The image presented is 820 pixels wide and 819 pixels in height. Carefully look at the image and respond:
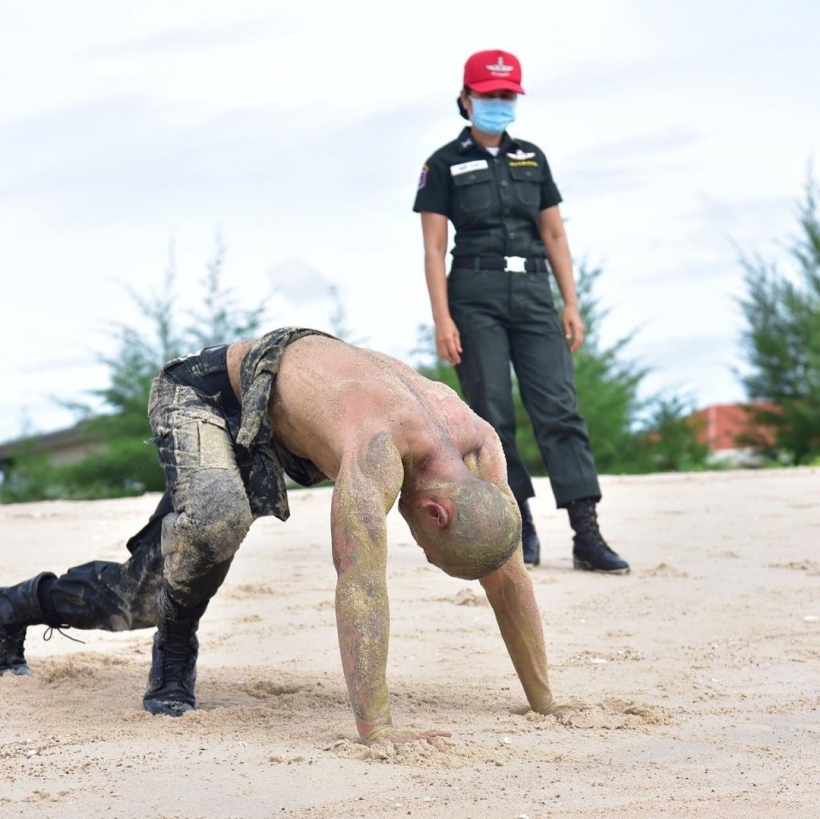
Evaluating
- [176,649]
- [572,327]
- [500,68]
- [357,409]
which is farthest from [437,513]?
[500,68]

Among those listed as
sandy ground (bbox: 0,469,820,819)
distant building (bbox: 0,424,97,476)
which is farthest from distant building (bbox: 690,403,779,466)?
sandy ground (bbox: 0,469,820,819)

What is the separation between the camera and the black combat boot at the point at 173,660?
165 inches

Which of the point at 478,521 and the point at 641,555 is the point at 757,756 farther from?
the point at 641,555

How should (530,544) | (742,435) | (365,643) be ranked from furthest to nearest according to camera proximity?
(742,435) → (530,544) → (365,643)

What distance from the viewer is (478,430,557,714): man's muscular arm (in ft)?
12.8

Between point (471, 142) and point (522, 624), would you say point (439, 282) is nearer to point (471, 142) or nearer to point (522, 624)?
point (471, 142)

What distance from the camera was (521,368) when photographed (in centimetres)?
685

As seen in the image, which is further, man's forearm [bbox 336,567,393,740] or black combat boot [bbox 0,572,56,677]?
black combat boot [bbox 0,572,56,677]

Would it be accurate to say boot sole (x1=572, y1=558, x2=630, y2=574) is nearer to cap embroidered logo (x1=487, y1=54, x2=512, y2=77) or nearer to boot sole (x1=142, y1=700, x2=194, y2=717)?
cap embroidered logo (x1=487, y1=54, x2=512, y2=77)

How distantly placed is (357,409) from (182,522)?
652 mm

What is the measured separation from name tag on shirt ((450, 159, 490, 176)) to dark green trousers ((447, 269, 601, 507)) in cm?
49

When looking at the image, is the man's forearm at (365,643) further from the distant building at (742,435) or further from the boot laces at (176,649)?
the distant building at (742,435)

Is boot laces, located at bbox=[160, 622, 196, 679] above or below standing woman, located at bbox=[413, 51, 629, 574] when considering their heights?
below

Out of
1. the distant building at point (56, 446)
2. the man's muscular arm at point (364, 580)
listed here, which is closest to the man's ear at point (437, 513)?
the man's muscular arm at point (364, 580)
